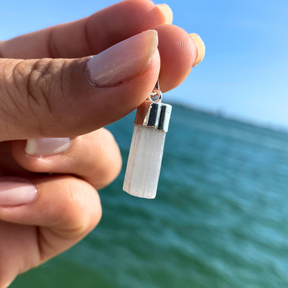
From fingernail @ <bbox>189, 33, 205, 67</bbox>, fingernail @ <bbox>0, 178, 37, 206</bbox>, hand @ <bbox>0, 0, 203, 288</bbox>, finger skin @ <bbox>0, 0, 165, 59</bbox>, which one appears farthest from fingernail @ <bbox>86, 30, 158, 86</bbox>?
fingernail @ <bbox>0, 178, 37, 206</bbox>

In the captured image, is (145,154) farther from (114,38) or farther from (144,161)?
(114,38)

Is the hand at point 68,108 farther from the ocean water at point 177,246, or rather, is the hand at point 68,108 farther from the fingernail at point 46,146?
the ocean water at point 177,246

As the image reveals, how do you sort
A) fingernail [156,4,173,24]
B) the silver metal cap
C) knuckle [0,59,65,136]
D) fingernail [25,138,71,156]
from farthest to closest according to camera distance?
fingernail [25,138,71,156] < fingernail [156,4,173,24] < the silver metal cap < knuckle [0,59,65,136]

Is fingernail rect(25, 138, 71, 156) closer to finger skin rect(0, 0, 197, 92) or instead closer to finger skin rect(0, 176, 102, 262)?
finger skin rect(0, 176, 102, 262)

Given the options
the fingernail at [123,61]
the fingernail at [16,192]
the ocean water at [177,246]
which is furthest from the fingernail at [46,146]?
the ocean water at [177,246]

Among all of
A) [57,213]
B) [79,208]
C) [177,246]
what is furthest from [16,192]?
[177,246]

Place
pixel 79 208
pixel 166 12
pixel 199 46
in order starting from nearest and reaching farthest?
pixel 199 46
pixel 166 12
pixel 79 208
